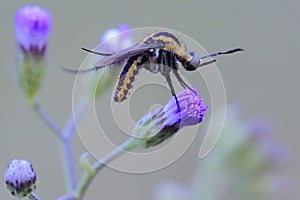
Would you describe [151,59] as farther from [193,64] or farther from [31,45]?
[31,45]

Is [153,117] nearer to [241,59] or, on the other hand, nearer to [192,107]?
[192,107]

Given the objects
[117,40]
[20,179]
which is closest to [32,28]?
[117,40]

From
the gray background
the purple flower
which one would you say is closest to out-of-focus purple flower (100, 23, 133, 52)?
the purple flower

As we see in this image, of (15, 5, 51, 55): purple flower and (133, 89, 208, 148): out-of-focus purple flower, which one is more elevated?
(15, 5, 51, 55): purple flower

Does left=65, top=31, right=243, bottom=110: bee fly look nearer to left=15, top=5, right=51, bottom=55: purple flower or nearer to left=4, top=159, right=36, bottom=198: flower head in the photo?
left=4, top=159, right=36, bottom=198: flower head

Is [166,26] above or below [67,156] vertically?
above

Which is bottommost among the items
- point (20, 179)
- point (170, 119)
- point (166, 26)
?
point (20, 179)

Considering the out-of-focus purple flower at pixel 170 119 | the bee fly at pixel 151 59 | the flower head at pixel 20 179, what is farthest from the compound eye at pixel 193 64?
the flower head at pixel 20 179

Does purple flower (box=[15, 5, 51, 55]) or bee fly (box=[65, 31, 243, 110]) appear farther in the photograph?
purple flower (box=[15, 5, 51, 55])
